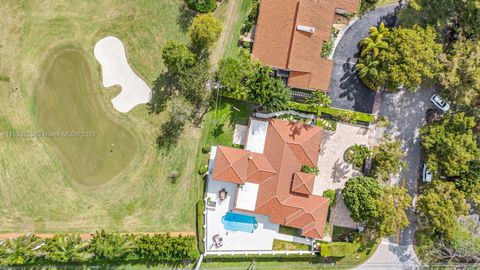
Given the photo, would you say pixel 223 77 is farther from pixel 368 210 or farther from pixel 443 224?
pixel 443 224

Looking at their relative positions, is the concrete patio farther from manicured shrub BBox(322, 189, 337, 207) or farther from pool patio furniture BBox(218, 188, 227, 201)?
pool patio furniture BBox(218, 188, 227, 201)

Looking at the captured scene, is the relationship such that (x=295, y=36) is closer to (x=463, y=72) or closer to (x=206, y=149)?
(x=206, y=149)

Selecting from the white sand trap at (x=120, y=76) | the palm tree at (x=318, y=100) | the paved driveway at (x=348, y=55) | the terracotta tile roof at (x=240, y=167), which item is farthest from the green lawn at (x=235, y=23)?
the paved driveway at (x=348, y=55)

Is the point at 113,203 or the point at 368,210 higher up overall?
the point at 368,210

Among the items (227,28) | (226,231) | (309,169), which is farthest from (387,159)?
(227,28)

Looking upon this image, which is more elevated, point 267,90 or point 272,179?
point 267,90

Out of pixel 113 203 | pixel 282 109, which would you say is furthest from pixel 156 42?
pixel 113 203
